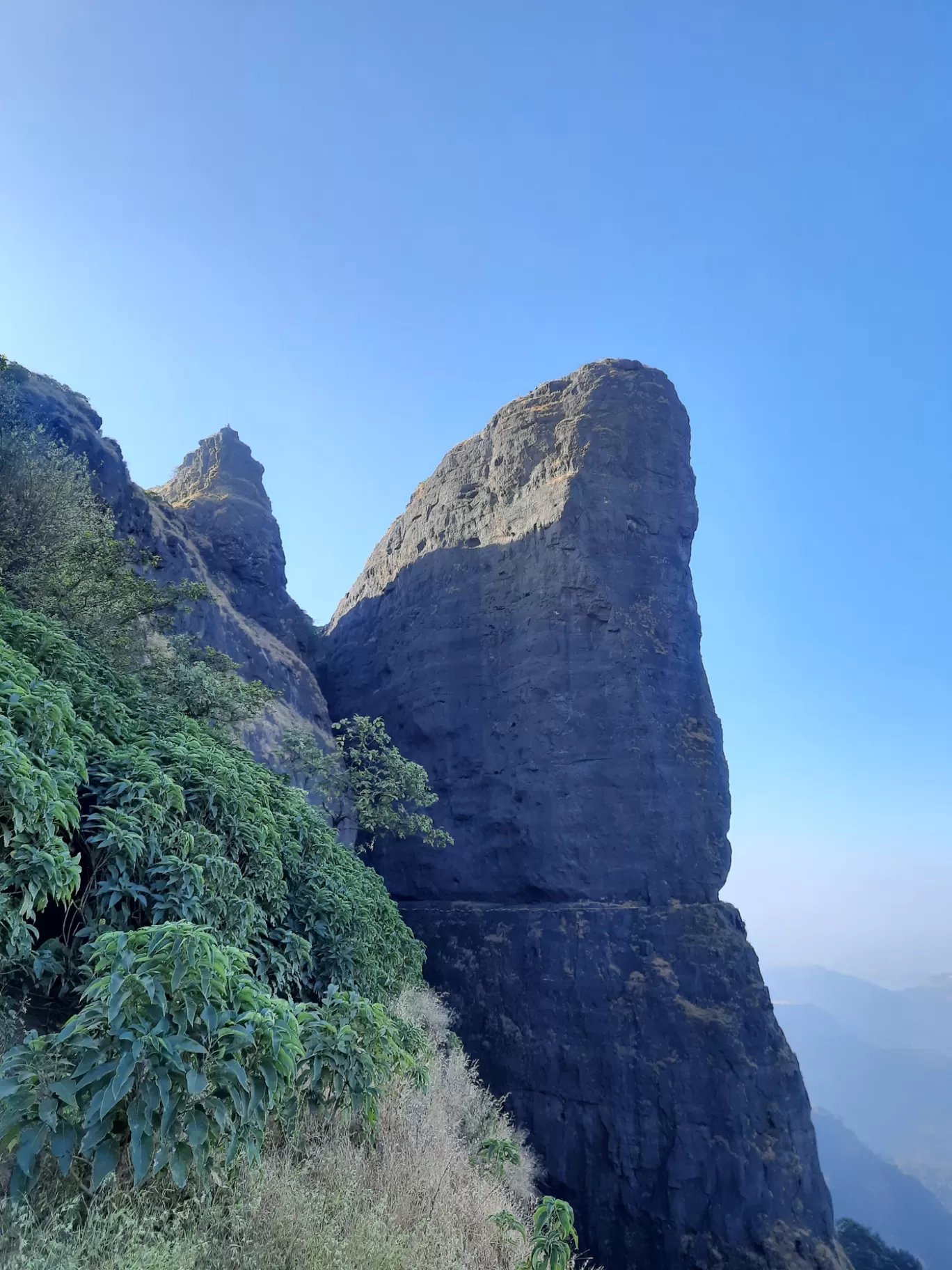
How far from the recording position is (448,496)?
3222 centimetres

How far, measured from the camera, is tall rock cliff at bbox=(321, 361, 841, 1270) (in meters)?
19.7

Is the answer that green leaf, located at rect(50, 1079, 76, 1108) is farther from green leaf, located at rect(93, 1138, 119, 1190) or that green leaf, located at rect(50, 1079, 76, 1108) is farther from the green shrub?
green leaf, located at rect(93, 1138, 119, 1190)

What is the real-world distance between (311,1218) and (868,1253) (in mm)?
43282

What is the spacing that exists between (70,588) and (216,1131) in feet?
40.7

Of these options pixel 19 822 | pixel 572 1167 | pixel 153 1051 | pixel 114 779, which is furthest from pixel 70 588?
pixel 572 1167

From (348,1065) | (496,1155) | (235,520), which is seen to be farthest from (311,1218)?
(235,520)

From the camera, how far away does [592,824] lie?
2442cm

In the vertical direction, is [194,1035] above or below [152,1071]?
above

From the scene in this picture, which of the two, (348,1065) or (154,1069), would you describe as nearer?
(154,1069)

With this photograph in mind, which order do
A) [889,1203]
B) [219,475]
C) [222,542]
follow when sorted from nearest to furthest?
1. [222,542]
2. [219,475]
3. [889,1203]

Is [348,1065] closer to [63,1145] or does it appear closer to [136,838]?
[63,1145]

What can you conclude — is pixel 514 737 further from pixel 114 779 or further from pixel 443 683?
pixel 114 779

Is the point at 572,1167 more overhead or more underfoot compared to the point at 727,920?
more underfoot

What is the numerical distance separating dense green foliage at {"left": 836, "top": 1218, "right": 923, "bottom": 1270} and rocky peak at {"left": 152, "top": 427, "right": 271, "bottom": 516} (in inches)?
1675
